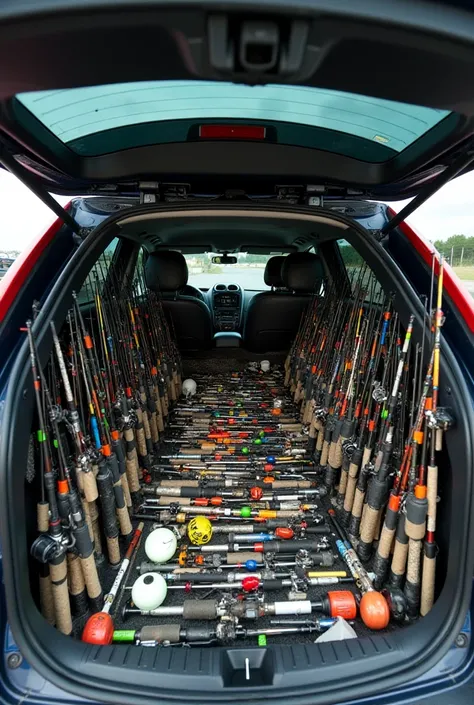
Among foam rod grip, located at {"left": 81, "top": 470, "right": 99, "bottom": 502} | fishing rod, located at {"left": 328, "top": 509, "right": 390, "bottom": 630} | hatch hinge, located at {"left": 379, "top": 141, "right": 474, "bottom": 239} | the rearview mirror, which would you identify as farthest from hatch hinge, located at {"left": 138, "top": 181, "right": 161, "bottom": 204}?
the rearview mirror

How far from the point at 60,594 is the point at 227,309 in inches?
186

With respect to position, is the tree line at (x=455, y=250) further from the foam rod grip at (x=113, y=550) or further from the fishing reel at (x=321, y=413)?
the foam rod grip at (x=113, y=550)

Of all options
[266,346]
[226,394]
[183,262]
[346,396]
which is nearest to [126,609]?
[346,396]

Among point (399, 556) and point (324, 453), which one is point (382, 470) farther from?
point (324, 453)

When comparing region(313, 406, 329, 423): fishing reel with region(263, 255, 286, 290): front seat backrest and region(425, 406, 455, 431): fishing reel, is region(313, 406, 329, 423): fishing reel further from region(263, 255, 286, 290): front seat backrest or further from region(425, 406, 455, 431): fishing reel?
region(263, 255, 286, 290): front seat backrest

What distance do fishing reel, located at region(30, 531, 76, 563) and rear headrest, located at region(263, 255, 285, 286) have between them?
4.09 metres

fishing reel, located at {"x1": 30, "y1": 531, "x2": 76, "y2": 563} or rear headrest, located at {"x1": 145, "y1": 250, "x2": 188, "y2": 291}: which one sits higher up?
rear headrest, located at {"x1": 145, "y1": 250, "x2": 188, "y2": 291}

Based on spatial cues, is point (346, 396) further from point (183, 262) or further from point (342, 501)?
point (183, 262)

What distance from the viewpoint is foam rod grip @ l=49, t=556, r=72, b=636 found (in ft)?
4.91

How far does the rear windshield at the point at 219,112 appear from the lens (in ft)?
4.23

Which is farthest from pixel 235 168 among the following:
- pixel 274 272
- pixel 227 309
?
pixel 227 309

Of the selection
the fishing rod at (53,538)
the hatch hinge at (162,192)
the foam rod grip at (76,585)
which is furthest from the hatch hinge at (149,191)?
the foam rod grip at (76,585)

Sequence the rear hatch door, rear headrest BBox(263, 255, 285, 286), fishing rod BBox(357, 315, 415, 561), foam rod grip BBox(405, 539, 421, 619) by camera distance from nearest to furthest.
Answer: the rear hatch door
foam rod grip BBox(405, 539, 421, 619)
fishing rod BBox(357, 315, 415, 561)
rear headrest BBox(263, 255, 285, 286)

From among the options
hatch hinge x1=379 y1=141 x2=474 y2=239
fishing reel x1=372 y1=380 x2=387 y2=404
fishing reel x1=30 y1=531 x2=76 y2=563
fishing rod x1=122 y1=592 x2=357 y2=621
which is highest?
hatch hinge x1=379 y1=141 x2=474 y2=239
